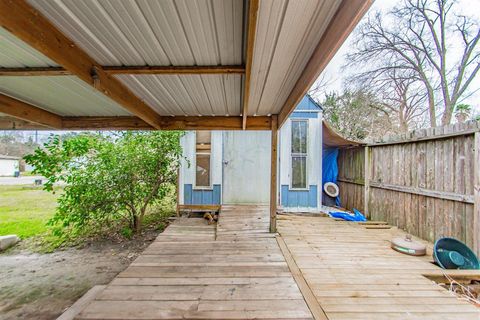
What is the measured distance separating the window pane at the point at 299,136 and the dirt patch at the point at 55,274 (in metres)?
4.70

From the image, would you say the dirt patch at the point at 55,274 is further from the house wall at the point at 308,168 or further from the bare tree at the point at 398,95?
the bare tree at the point at 398,95

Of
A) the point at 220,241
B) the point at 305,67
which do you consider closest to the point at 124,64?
the point at 305,67

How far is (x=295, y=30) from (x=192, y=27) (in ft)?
2.69

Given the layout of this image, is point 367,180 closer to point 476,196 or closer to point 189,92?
point 476,196

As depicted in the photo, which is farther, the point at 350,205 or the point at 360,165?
the point at 350,205

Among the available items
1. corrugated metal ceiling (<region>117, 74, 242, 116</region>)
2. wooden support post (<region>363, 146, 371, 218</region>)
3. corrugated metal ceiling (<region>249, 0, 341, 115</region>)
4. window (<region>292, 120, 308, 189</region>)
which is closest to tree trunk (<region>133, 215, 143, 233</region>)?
corrugated metal ceiling (<region>117, 74, 242, 116</region>)

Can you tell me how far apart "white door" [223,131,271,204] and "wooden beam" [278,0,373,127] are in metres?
3.77

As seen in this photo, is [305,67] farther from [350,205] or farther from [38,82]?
[350,205]

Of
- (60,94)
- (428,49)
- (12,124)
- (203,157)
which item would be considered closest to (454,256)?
(203,157)

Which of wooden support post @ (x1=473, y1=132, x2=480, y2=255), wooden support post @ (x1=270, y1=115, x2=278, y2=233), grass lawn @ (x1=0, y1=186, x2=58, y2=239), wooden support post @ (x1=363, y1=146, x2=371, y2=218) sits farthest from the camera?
grass lawn @ (x1=0, y1=186, x2=58, y2=239)

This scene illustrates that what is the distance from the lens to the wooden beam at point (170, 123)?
453 cm

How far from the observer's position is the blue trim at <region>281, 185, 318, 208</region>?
628 centimetres

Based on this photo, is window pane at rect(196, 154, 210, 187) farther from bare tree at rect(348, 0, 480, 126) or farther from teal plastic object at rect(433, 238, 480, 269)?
bare tree at rect(348, 0, 480, 126)

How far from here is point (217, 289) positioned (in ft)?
8.02
